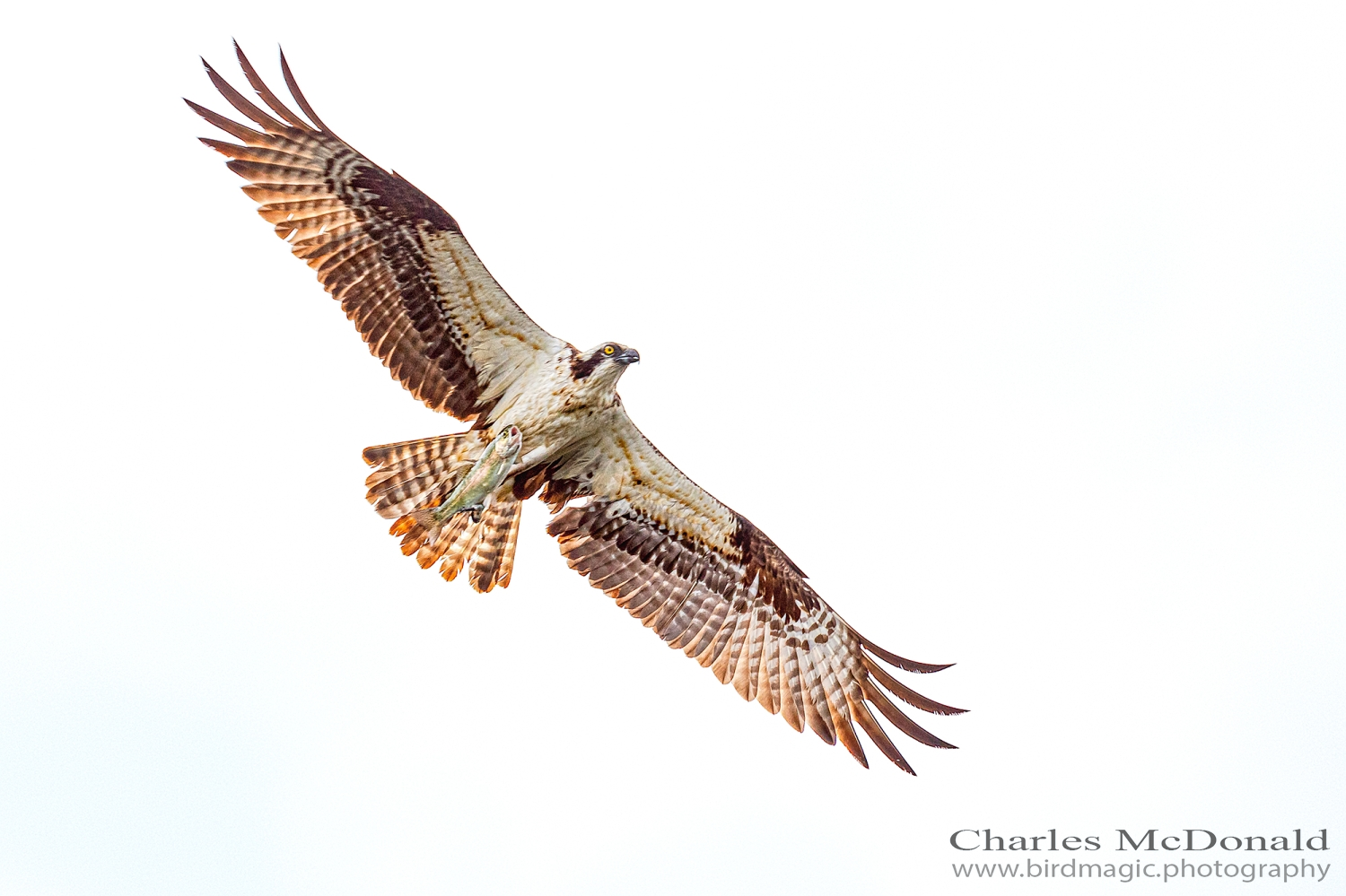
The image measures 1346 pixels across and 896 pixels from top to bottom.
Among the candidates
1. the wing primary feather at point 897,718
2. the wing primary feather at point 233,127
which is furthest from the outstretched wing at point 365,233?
the wing primary feather at point 897,718

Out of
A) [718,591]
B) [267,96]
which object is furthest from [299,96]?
[718,591]

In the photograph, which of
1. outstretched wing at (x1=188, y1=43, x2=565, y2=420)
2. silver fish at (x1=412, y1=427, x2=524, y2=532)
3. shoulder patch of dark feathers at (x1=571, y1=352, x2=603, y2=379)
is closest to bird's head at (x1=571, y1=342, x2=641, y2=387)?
shoulder patch of dark feathers at (x1=571, y1=352, x2=603, y2=379)

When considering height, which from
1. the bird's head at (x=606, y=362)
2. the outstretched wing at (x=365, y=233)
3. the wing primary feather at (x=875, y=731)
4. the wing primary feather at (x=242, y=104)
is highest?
the wing primary feather at (x=242, y=104)

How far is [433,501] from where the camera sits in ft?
56.0

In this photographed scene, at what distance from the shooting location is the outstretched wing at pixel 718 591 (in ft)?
58.2

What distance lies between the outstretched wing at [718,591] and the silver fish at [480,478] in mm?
581

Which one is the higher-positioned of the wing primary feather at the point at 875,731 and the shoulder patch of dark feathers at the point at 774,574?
the shoulder patch of dark feathers at the point at 774,574

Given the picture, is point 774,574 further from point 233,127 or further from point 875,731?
point 233,127

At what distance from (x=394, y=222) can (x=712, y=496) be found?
3.86 meters

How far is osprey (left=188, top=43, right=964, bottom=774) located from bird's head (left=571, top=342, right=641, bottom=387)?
0.02 meters

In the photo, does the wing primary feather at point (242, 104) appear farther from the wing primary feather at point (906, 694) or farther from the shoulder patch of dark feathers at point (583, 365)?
the wing primary feather at point (906, 694)

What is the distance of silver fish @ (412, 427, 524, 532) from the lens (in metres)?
17.0

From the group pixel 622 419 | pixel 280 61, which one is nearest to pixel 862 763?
pixel 622 419

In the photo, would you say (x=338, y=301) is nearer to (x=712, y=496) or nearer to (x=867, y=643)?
(x=712, y=496)
